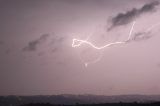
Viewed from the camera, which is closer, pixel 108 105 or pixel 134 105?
pixel 134 105

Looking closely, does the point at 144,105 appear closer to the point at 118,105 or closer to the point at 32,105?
the point at 118,105

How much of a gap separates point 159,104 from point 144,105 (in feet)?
16.1

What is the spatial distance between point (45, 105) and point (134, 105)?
36565 millimetres

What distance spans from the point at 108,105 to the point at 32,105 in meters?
24.3

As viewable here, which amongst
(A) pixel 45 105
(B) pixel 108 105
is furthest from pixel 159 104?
(A) pixel 45 105

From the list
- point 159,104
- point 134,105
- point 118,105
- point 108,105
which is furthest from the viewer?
point 108,105

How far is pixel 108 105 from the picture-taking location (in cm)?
9762

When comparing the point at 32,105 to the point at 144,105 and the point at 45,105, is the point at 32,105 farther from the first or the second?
the point at 144,105

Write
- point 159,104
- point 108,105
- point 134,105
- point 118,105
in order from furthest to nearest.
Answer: point 108,105 < point 118,105 < point 134,105 < point 159,104

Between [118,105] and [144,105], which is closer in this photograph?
[144,105]

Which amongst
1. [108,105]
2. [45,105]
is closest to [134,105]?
[108,105]

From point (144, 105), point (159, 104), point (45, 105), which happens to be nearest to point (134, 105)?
point (144, 105)

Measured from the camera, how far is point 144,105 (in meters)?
72.1

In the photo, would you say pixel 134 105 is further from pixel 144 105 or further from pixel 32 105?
pixel 32 105
